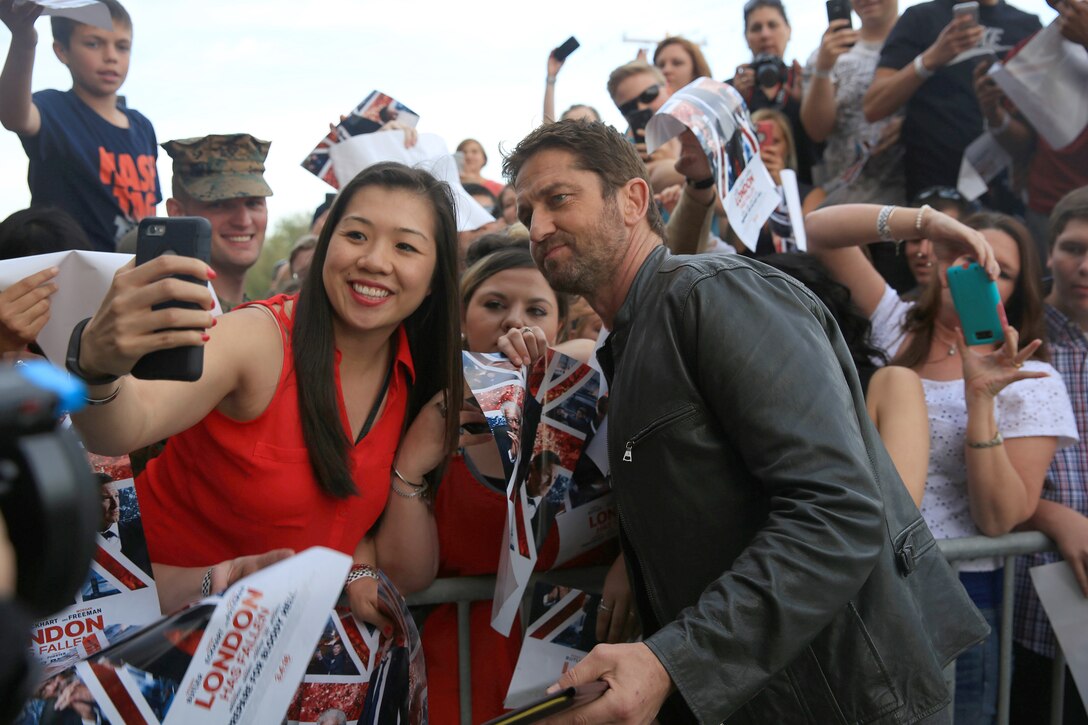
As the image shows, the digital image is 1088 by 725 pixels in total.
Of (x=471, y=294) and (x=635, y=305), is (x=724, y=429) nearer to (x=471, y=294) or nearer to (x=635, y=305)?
(x=635, y=305)

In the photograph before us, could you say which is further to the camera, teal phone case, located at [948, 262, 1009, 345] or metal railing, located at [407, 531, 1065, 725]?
teal phone case, located at [948, 262, 1009, 345]

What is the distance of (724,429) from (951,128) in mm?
3402

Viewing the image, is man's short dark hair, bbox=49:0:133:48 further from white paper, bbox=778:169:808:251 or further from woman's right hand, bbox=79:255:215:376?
woman's right hand, bbox=79:255:215:376

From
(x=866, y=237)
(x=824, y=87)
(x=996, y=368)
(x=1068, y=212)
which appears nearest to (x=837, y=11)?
(x=824, y=87)

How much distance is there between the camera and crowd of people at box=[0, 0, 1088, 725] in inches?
68.4

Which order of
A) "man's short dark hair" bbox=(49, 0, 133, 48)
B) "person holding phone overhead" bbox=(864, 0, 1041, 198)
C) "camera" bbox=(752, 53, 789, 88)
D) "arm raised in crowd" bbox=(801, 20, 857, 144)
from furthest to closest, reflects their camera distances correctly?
"camera" bbox=(752, 53, 789, 88)
"arm raised in crowd" bbox=(801, 20, 857, 144)
"person holding phone overhead" bbox=(864, 0, 1041, 198)
"man's short dark hair" bbox=(49, 0, 133, 48)

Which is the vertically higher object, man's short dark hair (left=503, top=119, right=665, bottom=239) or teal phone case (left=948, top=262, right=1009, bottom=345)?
man's short dark hair (left=503, top=119, right=665, bottom=239)

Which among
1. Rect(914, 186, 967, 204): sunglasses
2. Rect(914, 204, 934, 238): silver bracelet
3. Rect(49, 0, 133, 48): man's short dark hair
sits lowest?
Rect(914, 186, 967, 204): sunglasses

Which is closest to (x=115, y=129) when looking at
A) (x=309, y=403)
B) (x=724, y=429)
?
(x=309, y=403)

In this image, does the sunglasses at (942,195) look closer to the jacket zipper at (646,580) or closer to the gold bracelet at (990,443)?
the gold bracelet at (990,443)

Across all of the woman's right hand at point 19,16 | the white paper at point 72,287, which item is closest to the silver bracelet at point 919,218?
the white paper at point 72,287

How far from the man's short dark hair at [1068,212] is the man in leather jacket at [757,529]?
77.8 inches

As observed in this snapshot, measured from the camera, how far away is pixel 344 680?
2.09 meters

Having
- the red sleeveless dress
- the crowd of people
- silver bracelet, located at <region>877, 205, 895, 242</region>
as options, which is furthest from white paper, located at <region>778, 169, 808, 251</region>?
the red sleeveless dress
